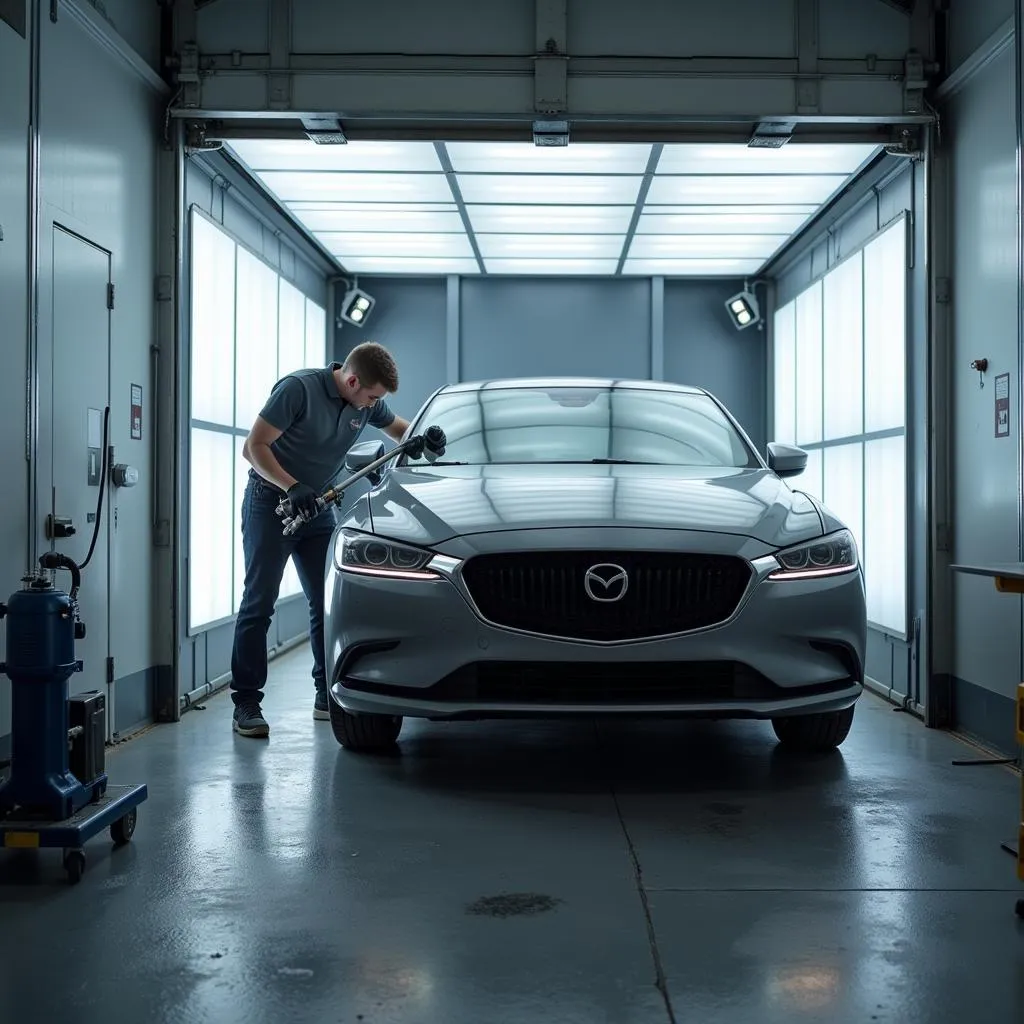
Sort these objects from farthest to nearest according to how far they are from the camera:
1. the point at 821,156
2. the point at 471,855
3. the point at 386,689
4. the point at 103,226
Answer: the point at 821,156
the point at 103,226
the point at 386,689
the point at 471,855

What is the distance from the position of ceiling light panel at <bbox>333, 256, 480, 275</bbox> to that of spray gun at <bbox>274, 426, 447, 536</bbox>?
564 centimetres

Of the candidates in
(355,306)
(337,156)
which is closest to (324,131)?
(337,156)

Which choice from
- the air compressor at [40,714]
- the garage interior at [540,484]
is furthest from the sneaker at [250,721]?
the air compressor at [40,714]

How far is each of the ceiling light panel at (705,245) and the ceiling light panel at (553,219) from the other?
0.45 metres

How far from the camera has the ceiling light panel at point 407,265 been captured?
10.5 metres

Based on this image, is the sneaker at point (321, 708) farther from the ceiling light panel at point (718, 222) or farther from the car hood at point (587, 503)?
the ceiling light panel at point (718, 222)

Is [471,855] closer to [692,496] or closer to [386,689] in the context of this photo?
[386,689]

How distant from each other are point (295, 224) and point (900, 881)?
23.9ft

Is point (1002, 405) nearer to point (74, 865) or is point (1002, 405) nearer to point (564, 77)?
Result: point (564, 77)

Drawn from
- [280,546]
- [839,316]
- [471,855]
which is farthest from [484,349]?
[471,855]

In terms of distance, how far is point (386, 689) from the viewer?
160 inches

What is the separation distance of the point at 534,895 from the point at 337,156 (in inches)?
211

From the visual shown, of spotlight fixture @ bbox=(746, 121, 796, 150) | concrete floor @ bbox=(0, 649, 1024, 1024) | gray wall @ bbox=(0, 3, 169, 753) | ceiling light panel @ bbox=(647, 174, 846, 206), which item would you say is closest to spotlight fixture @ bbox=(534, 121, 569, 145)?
spotlight fixture @ bbox=(746, 121, 796, 150)

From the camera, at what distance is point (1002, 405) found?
5.09 metres
